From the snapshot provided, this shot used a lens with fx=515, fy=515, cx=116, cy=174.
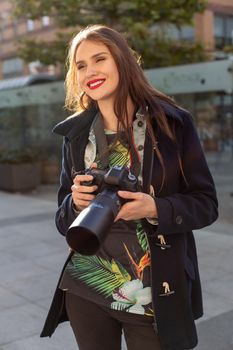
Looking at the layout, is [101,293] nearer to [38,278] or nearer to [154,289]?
[154,289]

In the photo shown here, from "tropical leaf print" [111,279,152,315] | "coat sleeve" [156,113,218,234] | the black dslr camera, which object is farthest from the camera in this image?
"tropical leaf print" [111,279,152,315]

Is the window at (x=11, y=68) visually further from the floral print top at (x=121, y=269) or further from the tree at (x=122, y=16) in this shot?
the floral print top at (x=121, y=269)

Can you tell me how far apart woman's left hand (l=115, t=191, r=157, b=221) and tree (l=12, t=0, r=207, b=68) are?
40.3 ft

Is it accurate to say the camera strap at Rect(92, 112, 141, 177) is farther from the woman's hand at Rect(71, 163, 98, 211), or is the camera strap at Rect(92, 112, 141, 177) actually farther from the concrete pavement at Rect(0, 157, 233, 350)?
the concrete pavement at Rect(0, 157, 233, 350)

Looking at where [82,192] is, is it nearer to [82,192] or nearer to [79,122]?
[82,192]

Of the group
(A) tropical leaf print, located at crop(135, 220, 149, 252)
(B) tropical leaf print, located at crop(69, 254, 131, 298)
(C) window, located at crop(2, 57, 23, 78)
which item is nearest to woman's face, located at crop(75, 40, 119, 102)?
(A) tropical leaf print, located at crop(135, 220, 149, 252)

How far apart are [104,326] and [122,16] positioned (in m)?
13.2

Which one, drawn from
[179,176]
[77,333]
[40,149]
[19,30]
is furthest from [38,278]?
[19,30]

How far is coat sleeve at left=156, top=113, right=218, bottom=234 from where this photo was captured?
178 cm

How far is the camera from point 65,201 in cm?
198

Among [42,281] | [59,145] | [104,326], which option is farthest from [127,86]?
[59,145]

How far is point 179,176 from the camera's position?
189 centimetres

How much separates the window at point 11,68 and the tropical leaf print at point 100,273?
37373 mm

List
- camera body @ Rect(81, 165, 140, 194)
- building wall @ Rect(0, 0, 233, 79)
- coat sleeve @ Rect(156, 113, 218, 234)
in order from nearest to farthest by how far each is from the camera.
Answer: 1. camera body @ Rect(81, 165, 140, 194)
2. coat sleeve @ Rect(156, 113, 218, 234)
3. building wall @ Rect(0, 0, 233, 79)
